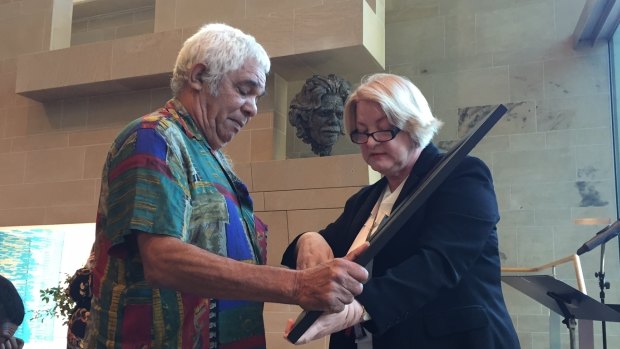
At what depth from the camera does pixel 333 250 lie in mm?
1881

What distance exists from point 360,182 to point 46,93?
3127 millimetres

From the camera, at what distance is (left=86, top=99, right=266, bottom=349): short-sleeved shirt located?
4.36 ft

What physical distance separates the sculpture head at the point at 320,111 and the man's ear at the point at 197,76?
2844mm

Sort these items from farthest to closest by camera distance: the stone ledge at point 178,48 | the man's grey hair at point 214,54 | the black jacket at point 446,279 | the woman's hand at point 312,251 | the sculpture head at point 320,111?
A: the stone ledge at point 178,48, the sculpture head at point 320,111, the woman's hand at point 312,251, the man's grey hair at point 214,54, the black jacket at point 446,279

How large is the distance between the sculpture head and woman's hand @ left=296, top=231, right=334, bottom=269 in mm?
2658

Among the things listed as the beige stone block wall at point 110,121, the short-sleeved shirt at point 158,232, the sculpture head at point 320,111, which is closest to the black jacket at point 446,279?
the short-sleeved shirt at point 158,232

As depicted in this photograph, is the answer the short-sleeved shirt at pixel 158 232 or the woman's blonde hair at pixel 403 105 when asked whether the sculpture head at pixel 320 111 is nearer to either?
the woman's blonde hair at pixel 403 105

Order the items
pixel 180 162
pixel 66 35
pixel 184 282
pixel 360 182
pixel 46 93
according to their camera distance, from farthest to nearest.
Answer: pixel 66 35 < pixel 46 93 < pixel 360 182 < pixel 180 162 < pixel 184 282

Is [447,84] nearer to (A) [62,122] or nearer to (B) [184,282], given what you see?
(A) [62,122]

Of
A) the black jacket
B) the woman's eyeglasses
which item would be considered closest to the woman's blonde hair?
the woman's eyeglasses

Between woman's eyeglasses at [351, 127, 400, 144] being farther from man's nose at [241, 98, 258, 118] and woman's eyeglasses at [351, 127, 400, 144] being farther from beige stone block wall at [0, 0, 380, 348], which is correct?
beige stone block wall at [0, 0, 380, 348]

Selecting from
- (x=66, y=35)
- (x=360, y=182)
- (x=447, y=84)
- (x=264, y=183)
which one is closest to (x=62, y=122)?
(x=66, y=35)

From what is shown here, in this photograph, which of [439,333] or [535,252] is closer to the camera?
[439,333]

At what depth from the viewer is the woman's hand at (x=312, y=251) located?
1.71 meters
